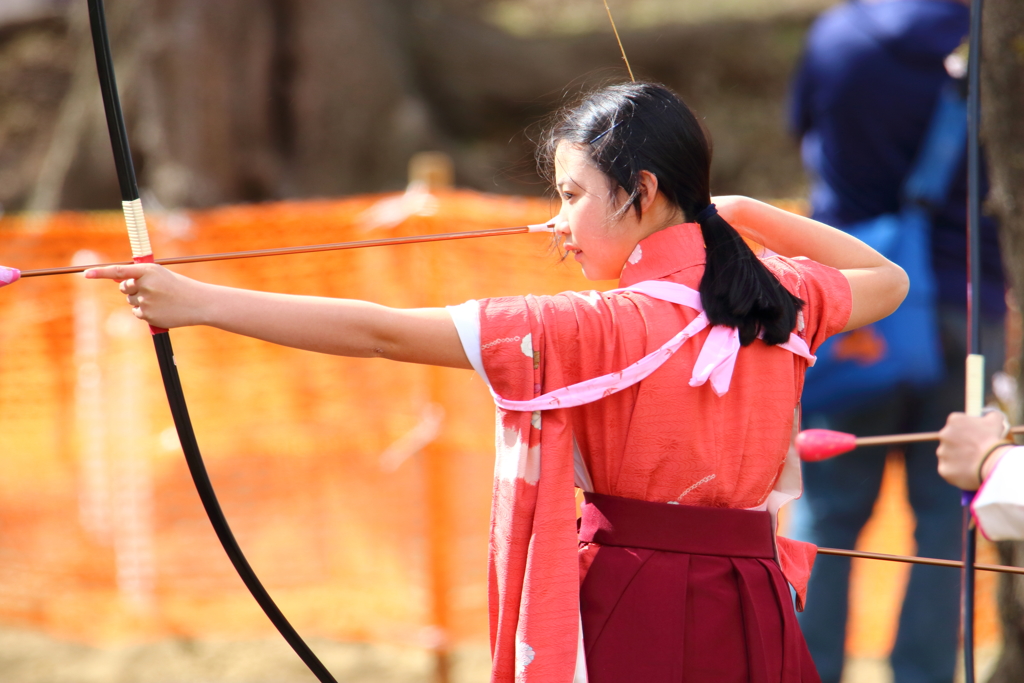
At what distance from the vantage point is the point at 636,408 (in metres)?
1.15

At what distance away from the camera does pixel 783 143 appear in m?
7.09

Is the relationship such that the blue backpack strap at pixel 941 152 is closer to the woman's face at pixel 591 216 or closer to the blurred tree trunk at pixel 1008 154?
the blurred tree trunk at pixel 1008 154

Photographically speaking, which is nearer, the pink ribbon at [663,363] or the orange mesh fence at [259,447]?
the pink ribbon at [663,363]

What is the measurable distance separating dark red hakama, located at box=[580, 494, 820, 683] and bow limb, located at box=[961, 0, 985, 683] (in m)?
0.29

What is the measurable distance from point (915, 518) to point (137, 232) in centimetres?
198

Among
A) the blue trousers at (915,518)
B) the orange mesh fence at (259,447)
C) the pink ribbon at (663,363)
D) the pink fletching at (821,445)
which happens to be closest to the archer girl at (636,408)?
the pink ribbon at (663,363)

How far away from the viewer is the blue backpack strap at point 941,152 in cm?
229

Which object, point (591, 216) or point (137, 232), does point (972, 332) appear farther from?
point (137, 232)

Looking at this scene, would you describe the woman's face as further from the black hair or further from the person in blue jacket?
the person in blue jacket

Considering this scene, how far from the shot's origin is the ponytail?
1.16 m

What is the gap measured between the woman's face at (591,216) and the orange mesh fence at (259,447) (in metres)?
1.66

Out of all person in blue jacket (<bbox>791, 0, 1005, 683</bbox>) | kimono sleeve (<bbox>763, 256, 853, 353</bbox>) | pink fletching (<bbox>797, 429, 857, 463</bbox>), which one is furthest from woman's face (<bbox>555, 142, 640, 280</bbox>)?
person in blue jacket (<bbox>791, 0, 1005, 683</bbox>)

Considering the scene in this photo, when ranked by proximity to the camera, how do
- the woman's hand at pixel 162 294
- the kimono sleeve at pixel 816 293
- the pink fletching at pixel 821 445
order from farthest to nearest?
1. the pink fletching at pixel 821 445
2. the kimono sleeve at pixel 816 293
3. the woman's hand at pixel 162 294

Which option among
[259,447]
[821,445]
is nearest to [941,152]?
[821,445]
